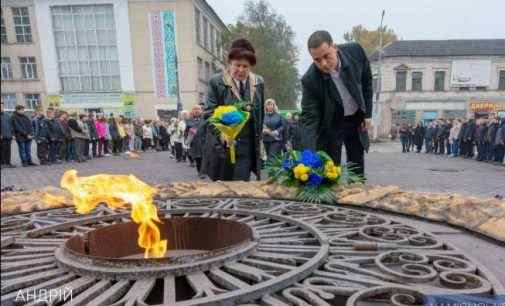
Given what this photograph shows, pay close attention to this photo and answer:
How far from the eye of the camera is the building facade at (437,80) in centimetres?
3111

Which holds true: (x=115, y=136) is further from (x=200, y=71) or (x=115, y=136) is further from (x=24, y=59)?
(x=24, y=59)

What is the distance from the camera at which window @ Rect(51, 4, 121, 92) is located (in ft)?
80.7

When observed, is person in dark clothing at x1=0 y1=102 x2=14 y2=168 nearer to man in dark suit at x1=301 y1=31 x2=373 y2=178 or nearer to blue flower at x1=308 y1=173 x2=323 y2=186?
Answer: man in dark suit at x1=301 y1=31 x2=373 y2=178

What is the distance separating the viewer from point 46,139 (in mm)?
10148

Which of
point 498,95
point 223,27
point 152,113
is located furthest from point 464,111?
point 152,113

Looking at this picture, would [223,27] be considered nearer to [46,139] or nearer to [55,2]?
[55,2]

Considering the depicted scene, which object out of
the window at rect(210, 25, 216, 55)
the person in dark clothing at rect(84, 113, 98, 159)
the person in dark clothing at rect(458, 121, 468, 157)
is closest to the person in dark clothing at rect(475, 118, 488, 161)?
the person in dark clothing at rect(458, 121, 468, 157)

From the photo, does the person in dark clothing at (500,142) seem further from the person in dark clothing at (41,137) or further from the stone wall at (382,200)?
the person in dark clothing at (41,137)

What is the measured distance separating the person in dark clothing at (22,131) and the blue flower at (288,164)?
901 cm

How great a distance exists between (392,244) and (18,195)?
97.5 inches

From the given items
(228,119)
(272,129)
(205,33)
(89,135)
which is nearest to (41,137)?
(89,135)

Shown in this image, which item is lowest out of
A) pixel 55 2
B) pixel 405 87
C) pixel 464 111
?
pixel 464 111

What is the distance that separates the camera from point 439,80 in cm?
3186

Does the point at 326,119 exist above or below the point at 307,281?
above
